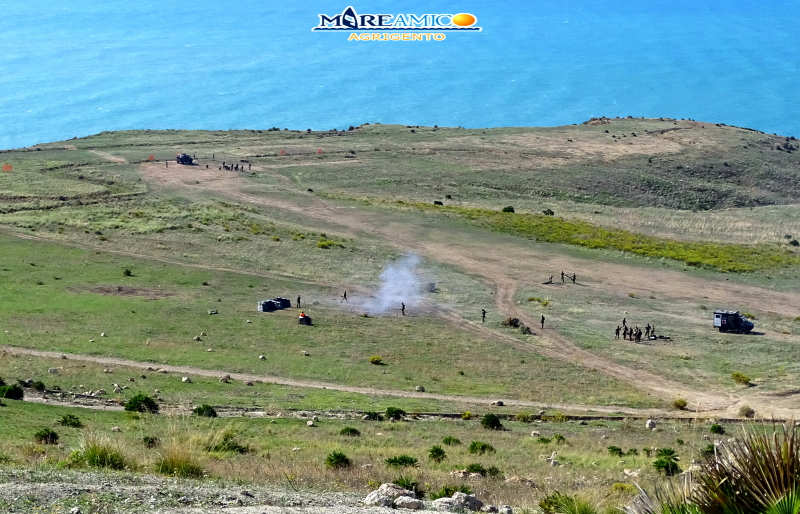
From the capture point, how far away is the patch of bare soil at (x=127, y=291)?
53.6 m

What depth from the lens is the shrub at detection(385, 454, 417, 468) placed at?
21741 millimetres

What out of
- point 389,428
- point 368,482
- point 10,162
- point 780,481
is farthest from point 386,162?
point 780,481

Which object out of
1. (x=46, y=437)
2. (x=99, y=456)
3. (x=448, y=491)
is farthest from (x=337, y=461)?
(x=46, y=437)

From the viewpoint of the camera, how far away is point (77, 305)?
49.8 meters

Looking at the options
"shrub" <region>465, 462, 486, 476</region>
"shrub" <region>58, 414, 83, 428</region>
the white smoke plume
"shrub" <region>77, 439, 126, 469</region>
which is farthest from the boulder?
the white smoke plume

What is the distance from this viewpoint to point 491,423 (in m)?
31.5

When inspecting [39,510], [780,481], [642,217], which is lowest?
[39,510]

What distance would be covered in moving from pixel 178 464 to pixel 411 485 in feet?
15.1

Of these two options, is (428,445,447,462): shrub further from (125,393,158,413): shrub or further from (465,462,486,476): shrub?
(125,393,158,413): shrub

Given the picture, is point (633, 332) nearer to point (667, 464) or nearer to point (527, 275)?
point (527, 275)

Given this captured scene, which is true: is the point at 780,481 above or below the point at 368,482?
above

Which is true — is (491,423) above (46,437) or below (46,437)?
below

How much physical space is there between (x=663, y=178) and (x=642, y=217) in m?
21.2

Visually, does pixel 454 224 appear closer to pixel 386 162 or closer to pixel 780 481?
pixel 386 162
